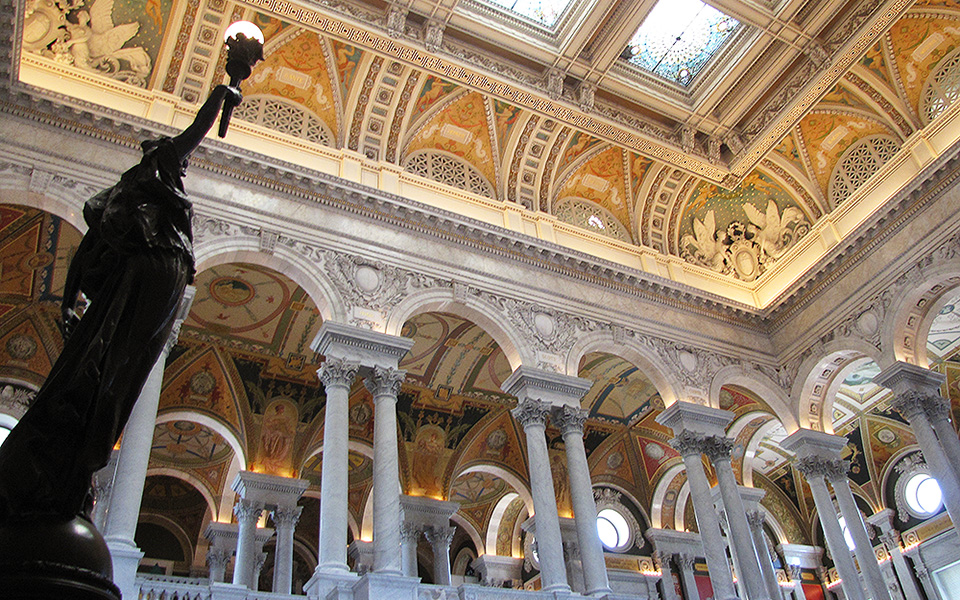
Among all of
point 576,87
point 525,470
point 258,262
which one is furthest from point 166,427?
point 576,87

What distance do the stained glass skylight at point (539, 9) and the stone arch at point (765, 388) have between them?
728 cm

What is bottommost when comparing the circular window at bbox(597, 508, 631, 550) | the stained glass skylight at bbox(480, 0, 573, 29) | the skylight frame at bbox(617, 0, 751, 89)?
the circular window at bbox(597, 508, 631, 550)

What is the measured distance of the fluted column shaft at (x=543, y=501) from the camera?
11.0 metres

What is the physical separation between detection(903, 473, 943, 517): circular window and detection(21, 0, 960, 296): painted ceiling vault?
308 inches

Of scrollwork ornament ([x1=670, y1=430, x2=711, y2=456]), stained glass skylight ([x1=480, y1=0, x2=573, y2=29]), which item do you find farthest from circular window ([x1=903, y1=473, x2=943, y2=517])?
stained glass skylight ([x1=480, y1=0, x2=573, y2=29])

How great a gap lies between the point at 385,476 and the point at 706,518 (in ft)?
18.2

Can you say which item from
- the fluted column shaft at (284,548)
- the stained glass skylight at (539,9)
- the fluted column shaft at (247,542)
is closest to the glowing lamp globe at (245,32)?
the stained glass skylight at (539,9)

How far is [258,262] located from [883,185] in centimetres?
1187

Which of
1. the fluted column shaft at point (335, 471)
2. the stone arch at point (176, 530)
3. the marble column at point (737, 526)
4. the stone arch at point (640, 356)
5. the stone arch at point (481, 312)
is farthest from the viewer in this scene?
the stone arch at point (176, 530)

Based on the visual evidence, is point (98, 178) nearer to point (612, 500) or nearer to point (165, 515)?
point (165, 515)

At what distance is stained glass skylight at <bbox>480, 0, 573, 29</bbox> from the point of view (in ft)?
44.4

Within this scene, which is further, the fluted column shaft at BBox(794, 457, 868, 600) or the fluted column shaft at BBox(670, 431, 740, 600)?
the fluted column shaft at BBox(794, 457, 868, 600)

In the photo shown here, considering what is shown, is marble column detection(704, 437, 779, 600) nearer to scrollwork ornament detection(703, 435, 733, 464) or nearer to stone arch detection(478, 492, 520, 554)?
scrollwork ornament detection(703, 435, 733, 464)

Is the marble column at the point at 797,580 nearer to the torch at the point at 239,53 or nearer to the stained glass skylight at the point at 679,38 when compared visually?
the stained glass skylight at the point at 679,38
